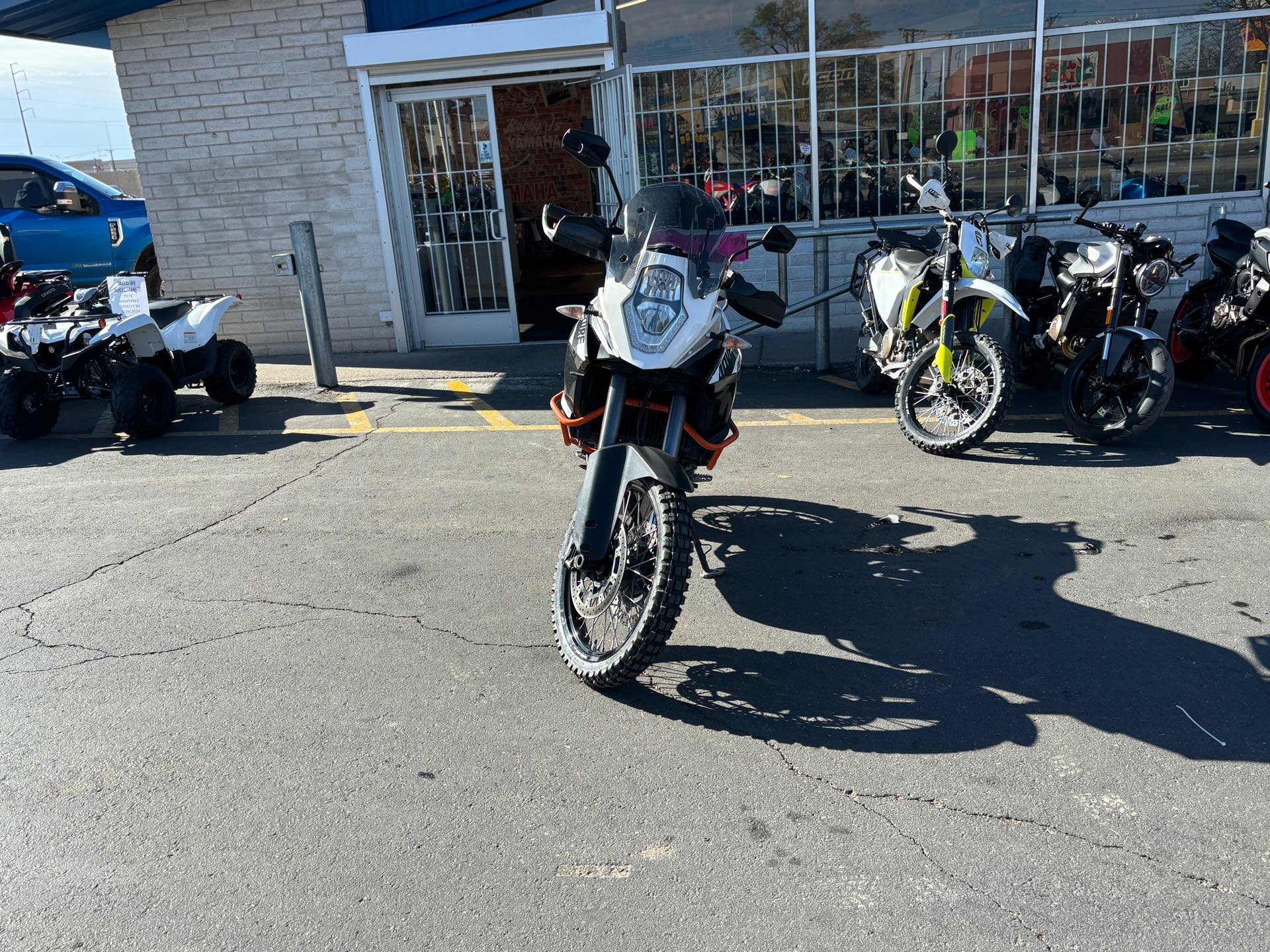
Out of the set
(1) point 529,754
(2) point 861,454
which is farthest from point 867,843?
(2) point 861,454

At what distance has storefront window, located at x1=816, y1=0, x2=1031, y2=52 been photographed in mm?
9898

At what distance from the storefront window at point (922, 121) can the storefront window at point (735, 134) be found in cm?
24

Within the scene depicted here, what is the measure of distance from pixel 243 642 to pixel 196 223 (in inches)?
316

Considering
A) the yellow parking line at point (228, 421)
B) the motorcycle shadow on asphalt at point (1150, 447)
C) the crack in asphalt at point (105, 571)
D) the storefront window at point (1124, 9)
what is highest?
the storefront window at point (1124, 9)

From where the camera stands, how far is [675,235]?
4234mm

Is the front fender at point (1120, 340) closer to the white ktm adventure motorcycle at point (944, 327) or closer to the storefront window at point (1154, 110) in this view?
the white ktm adventure motorcycle at point (944, 327)

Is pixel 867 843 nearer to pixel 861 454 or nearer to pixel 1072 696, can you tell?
pixel 1072 696

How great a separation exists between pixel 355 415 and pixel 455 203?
3.37 meters

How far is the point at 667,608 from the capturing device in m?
3.34

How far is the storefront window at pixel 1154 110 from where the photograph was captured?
9.77 m

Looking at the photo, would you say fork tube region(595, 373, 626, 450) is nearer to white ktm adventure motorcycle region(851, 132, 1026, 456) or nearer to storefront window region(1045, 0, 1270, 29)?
white ktm adventure motorcycle region(851, 132, 1026, 456)

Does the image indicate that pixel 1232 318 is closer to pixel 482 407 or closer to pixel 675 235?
pixel 675 235

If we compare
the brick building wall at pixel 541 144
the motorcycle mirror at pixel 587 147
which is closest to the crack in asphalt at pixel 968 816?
the motorcycle mirror at pixel 587 147

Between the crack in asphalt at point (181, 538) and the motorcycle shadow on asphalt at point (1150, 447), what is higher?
the crack in asphalt at point (181, 538)
